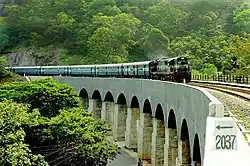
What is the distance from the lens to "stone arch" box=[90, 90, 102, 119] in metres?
40.3

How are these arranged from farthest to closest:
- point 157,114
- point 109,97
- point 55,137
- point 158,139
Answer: point 109,97 < point 157,114 < point 158,139 < point 55,137

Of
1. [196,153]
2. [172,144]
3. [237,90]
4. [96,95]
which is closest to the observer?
[196,153]

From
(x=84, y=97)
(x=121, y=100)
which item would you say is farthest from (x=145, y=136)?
(x=84, y=97)

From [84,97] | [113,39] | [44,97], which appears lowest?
[84,97]

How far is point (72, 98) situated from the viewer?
29.0 m

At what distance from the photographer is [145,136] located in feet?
90.6

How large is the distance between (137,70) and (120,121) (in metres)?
4.02

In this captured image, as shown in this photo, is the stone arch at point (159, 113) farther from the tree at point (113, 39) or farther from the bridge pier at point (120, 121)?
the tree at point (113, 39)

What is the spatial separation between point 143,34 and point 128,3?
17.6 meters

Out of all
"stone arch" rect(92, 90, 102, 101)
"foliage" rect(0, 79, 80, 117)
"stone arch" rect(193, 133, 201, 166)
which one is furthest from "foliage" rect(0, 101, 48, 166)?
"stone arch" rect(92, 90, 102, 101)

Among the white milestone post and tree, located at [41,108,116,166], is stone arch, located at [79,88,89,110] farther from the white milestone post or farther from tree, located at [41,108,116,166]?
the white milestone post

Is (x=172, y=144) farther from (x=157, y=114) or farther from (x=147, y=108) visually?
(x=147, y=108)

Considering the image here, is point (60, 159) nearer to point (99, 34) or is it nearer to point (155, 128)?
point (155, 128)

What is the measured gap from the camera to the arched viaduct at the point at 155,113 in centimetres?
1372
